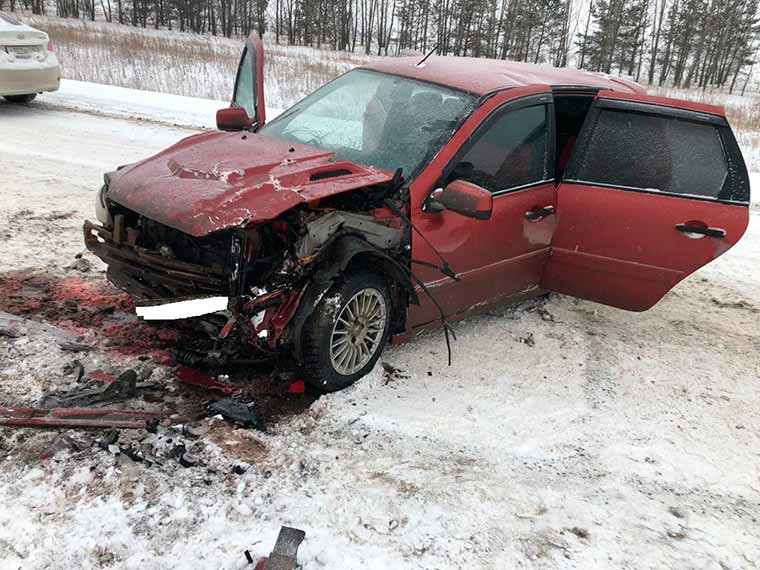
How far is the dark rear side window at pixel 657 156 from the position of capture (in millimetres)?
4117

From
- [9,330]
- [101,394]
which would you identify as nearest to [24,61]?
[9,330]

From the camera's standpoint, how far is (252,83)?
4.46m

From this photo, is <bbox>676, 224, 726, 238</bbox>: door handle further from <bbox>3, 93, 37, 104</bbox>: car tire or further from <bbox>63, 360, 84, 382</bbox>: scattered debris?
<bbox>3, 93, 37, 104</bbox>: car tire

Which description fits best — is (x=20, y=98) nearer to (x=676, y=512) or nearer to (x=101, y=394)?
(x=101, y=394)

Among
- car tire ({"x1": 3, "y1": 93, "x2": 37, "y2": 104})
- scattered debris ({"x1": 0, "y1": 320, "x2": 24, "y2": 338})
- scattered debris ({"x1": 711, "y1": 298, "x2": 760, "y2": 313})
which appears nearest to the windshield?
scattered debris ({"x1": 0, "y1": 320, "x2": 24, "y2": 338})

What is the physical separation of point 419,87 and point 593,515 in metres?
2.89

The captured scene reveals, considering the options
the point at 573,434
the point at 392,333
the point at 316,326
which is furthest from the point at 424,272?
the point at 573,434

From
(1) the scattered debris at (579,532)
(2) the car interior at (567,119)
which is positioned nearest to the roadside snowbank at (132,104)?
(2) the car interior at (567,119)

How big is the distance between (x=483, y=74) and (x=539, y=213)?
3.45 ft

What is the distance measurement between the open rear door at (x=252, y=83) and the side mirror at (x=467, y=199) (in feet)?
5.53

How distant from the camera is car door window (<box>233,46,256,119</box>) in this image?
450 cm

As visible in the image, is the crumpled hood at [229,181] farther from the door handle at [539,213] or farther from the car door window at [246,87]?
the door handle at [539,213]

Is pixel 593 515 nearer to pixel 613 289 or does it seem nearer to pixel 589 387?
pixel 589 387

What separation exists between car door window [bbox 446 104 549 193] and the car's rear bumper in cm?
895
